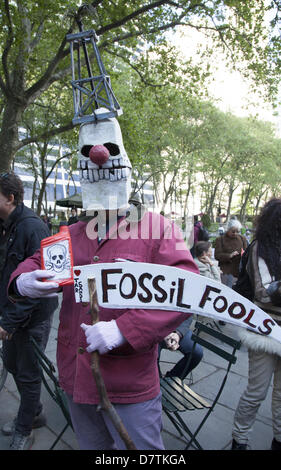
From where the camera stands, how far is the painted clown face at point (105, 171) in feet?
5.40

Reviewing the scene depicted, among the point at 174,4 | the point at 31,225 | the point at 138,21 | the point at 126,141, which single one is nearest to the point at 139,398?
the point at 31,225

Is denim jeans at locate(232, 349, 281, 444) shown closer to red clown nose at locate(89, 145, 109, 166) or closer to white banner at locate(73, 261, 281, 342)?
white banner at locate(73, 261, 281, 342)

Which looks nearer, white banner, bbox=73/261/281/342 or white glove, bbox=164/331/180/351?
white banner, bbox=73/261/281/342

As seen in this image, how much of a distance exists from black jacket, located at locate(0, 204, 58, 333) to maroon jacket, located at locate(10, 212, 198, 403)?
79cm

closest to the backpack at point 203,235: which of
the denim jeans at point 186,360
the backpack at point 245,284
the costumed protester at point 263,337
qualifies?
the denim jeans at point 186,360

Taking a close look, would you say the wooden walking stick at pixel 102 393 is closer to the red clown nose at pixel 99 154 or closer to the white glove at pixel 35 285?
the white glove at pixel 35 285

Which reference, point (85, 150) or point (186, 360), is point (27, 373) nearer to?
point (186, 360)

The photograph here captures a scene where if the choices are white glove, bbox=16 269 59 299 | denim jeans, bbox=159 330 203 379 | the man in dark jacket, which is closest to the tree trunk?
the man in dark jacket

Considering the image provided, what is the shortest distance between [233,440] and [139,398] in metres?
1.55

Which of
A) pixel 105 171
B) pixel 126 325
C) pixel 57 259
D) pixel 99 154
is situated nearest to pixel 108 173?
pixel 105 171

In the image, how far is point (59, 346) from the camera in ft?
5.54

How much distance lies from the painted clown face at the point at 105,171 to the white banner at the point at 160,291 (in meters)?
0.35

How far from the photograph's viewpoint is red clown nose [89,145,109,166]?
5.16 feet

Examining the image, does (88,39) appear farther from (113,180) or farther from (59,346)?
(59,346)
